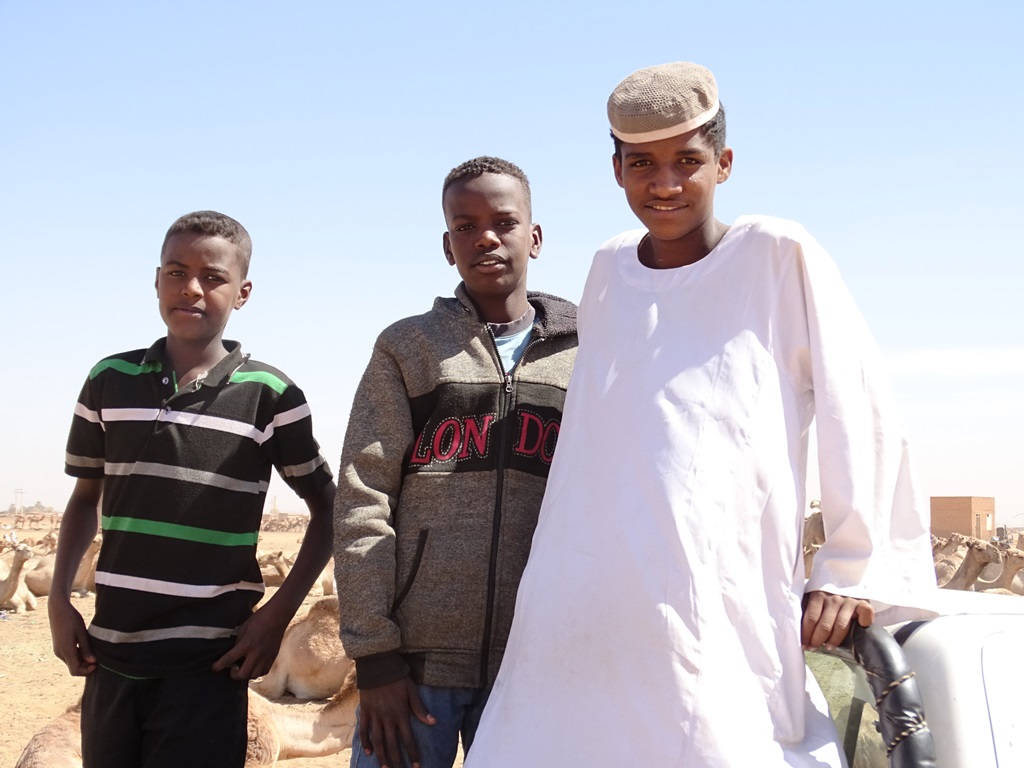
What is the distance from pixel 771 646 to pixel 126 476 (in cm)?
218

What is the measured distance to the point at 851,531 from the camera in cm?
218

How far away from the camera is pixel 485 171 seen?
326 cm

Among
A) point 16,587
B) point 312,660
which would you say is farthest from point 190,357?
point 16,587

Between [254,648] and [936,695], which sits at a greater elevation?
[254,648]

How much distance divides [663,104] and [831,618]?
1.17 metres

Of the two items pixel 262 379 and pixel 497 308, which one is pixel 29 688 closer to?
pixel 262 379

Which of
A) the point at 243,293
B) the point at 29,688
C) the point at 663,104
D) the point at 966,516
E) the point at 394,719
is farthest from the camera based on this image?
the point at 966,516

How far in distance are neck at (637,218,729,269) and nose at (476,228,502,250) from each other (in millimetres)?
714

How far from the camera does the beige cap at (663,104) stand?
2.43 metres

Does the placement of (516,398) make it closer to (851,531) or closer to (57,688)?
(851,531)

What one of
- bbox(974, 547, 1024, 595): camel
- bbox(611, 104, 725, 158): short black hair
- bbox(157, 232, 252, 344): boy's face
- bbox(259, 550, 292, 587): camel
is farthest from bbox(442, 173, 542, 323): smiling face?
bbox(974, 547, 1024, 595): camel

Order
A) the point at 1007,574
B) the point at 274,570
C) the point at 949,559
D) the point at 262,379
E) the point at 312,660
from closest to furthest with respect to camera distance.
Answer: the point at 262,379, the point at 312,660, the point at 1007,574, the point at 274,570, the point at 949,559

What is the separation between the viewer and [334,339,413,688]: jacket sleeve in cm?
287

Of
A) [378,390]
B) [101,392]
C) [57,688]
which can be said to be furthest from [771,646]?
[57,688]
